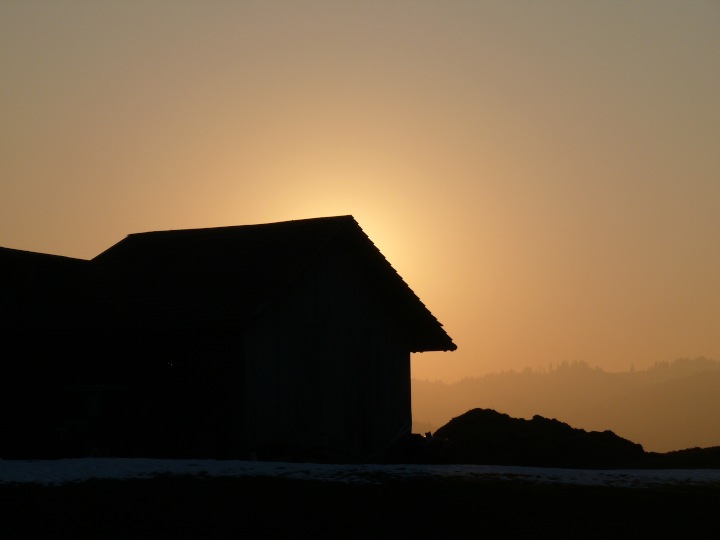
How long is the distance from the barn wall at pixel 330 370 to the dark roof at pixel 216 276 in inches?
29.4

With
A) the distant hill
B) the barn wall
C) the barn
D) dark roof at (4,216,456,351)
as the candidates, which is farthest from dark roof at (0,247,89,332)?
the distant hill

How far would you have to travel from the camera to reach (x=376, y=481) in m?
18.8

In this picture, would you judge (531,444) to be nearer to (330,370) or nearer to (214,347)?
(330,370)

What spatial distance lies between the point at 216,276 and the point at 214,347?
9.60 feet

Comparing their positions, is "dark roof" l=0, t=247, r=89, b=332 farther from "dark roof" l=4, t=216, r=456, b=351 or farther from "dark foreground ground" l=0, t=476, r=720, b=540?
"dark foreground ground" l=0, t=476, r=720, b=540

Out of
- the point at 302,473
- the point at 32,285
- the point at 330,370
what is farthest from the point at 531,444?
the point at 302,473

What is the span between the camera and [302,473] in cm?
1973

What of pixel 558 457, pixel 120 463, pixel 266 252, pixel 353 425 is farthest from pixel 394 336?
pixel 120 463

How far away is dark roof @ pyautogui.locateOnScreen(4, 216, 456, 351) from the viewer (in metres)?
26.6

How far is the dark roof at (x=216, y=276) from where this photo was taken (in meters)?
26.6

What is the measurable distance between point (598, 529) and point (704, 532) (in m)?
1.45

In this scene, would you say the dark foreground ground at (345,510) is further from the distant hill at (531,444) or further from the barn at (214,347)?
the distant hill at (531,444)

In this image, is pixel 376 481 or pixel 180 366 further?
pixel 180 366

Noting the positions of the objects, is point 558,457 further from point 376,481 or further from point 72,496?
point 72,496
